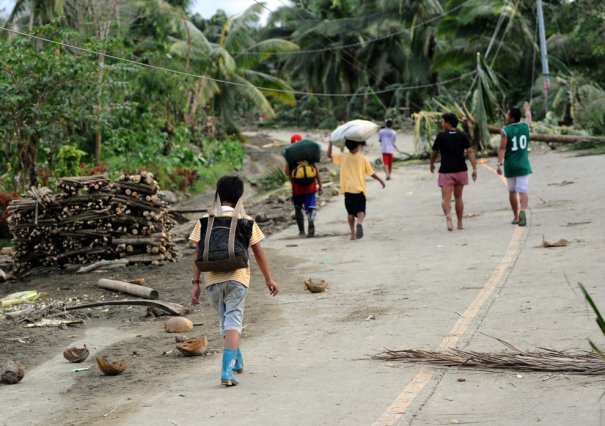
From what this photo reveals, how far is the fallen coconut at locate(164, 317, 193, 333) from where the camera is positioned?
957 centimetres

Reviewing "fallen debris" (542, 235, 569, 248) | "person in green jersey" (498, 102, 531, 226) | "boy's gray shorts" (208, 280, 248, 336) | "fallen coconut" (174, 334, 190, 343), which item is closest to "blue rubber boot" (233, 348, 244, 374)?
"boy's gray shorts" (208, 280, 248, 336)

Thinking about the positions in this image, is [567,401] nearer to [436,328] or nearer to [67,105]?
[436,328]

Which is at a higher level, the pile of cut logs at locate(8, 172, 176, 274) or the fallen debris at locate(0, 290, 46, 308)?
the pile of cut logs at locate(8, 172, 176, 274)

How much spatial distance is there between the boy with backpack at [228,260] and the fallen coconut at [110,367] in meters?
0.95

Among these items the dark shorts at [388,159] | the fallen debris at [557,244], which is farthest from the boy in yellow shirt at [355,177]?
the dark shorts at [388,159]

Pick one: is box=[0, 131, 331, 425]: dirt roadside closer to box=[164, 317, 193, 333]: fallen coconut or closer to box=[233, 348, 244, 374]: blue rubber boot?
box=[164, 317, 193, 333]: fallen coconut

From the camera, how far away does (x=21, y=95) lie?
842 inches

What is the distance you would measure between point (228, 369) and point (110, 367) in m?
1.27

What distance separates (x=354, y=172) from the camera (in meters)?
15.5

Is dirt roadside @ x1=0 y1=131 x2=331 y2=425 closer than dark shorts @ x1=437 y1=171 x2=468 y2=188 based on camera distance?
Yes

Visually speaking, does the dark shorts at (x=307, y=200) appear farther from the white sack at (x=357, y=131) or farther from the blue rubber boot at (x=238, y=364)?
the blue rubber boot at (x=238, y=364)

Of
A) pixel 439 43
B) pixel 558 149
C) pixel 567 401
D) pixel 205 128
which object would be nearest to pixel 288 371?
pixel 567 401

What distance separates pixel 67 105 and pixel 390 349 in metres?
15.9

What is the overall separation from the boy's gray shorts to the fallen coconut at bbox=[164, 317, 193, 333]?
7.63 ft
